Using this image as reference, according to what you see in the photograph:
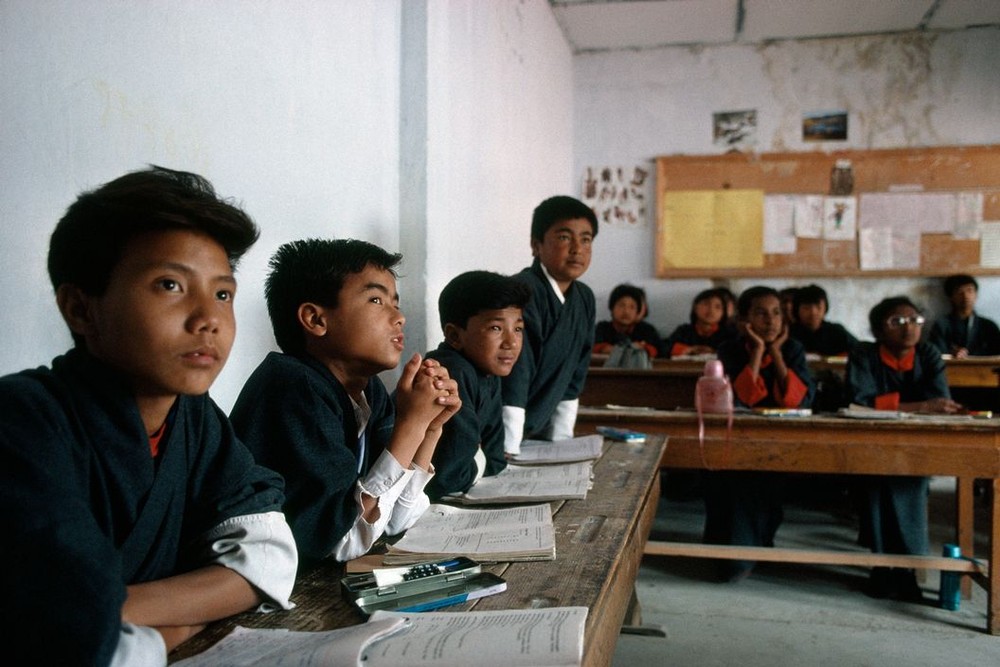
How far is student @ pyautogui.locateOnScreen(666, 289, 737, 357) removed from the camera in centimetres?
519

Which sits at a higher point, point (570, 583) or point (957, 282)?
point (957, 282)

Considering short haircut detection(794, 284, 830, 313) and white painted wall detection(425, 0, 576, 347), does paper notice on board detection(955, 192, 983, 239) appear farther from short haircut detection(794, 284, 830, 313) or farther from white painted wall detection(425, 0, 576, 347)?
white painted wall detection(425, 0, 576, 347)

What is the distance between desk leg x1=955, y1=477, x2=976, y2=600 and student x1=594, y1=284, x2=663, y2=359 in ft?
9.27

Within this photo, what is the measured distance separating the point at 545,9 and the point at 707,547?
3348 millimetres

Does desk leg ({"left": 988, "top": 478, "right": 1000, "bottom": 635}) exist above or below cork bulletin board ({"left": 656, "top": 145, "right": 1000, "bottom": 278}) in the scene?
below

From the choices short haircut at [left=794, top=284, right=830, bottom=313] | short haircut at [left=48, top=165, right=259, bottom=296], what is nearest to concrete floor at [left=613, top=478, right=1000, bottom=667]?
short haircut at [left=48, top=165, right=259, bottom=296]

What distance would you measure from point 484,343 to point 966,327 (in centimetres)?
457

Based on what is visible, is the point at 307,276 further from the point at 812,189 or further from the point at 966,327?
the point at 966,327

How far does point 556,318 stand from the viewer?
2498 millimetres

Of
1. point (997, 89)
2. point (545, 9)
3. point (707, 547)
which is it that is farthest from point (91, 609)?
point (997, 89)

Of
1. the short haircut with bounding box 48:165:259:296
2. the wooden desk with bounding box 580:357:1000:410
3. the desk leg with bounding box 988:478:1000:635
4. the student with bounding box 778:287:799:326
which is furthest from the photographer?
the student with bounding box 778:287:799:326

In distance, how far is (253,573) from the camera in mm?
864

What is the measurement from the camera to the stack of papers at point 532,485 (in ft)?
4.78

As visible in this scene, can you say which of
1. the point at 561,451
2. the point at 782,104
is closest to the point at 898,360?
the point at 561,451
